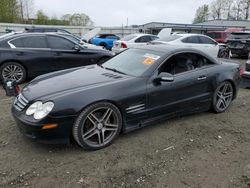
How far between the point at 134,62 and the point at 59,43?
4246mm

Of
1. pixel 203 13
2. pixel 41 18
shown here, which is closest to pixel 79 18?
pixel 41 18

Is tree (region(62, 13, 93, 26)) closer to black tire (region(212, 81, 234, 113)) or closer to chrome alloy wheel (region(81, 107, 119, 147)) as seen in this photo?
black tire (region(212, 81, 234, 113))

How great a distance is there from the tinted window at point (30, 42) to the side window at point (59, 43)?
0.21 metres

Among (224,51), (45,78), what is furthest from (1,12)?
(45,78)

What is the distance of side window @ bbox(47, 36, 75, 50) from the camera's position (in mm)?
7855

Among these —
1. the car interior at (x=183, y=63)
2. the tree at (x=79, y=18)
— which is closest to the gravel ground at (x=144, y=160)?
the car interior at (x=183, y=63)

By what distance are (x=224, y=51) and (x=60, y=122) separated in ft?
43.5

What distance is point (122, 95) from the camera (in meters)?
3.69

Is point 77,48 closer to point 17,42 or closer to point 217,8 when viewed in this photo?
point 17,42

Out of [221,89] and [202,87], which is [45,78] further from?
[221,89]

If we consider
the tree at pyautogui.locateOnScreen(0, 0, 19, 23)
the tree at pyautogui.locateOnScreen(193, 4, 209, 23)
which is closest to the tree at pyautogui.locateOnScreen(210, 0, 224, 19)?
the tree at pyautogui.locateOnScreen(193, 4, 209, 23)

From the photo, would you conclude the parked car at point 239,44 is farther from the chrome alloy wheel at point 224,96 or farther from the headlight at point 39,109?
the headlight at point 39,109

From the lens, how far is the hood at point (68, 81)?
3.60 m

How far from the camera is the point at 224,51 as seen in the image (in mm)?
14500
